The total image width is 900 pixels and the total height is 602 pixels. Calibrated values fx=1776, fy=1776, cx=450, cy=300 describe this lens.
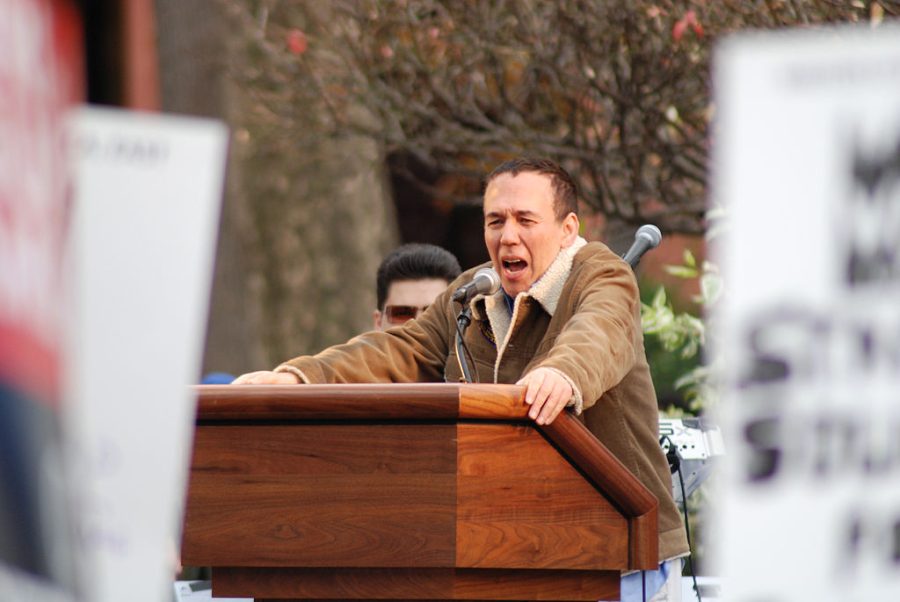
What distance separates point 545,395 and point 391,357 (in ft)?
3.60

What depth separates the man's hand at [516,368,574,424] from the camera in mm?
4219

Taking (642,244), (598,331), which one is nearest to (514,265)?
(642,244)

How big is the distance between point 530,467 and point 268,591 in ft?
2.42

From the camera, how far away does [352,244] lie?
49.9ft

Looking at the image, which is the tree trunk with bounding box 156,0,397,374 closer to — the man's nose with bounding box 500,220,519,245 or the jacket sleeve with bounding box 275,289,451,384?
the jacket sleeve with bounding box 275,289,451,384

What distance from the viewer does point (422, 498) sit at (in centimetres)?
424

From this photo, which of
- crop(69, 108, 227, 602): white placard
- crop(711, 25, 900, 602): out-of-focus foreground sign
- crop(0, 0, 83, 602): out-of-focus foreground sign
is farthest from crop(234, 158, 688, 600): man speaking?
crop(0, 0, 83, 602): out-of-focus foreground sign

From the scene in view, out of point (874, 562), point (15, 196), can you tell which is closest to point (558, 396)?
point (874, 562)

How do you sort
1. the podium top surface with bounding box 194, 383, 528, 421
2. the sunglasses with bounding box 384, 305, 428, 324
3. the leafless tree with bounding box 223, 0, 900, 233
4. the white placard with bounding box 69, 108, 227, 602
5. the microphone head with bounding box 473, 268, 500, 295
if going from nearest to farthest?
the white placard with bounding box 69, 108, 227, 602
the podium top surface with bounding box 194, 383, 528, 421
the microphone head with bounding box 473, 268, 500, 295
the sunglasses with bounding box 384, 305, 428, 324
the leafless tree with bounding box 223, 0, 900, 233

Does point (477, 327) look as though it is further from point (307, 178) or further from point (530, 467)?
point (307, 178)

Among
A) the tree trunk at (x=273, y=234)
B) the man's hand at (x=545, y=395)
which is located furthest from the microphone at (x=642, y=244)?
the tree trunk at (x=273, y=234)

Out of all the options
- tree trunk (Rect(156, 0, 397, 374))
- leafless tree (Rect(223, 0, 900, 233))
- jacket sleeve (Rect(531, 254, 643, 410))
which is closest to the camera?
jacket sleeve (Rect(531, 254, 643, 410))

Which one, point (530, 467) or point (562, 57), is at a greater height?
point (562, 57)

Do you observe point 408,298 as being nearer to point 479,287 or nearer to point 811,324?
point 479,287
